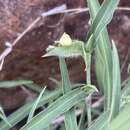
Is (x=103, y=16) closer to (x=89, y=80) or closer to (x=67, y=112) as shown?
(x=89, y=80)

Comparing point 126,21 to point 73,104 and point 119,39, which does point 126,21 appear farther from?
point 73,104

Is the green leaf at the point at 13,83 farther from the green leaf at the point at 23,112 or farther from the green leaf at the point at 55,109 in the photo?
the green leaf at the point at 55,109

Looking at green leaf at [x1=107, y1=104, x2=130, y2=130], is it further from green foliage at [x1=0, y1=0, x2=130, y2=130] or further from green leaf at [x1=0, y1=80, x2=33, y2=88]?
green leaf at [x1=0, y1=80, x2=33, y2=88]

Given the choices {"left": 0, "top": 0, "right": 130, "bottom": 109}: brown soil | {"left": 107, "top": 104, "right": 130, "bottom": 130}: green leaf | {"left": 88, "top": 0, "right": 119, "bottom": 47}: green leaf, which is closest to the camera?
{"left": 107, "top": 104, "right": 130, "bottom": 130}: green leaf

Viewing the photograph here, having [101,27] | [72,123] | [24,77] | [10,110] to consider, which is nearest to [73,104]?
[72,123]

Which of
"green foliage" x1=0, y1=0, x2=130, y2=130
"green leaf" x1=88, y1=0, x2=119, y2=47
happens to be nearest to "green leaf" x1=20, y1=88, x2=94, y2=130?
"green foliage" x1=0, y1=0, x2=130, y2=130

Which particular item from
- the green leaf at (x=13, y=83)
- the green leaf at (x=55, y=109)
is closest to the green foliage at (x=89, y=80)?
the green leaf at (x=55, y=109)
